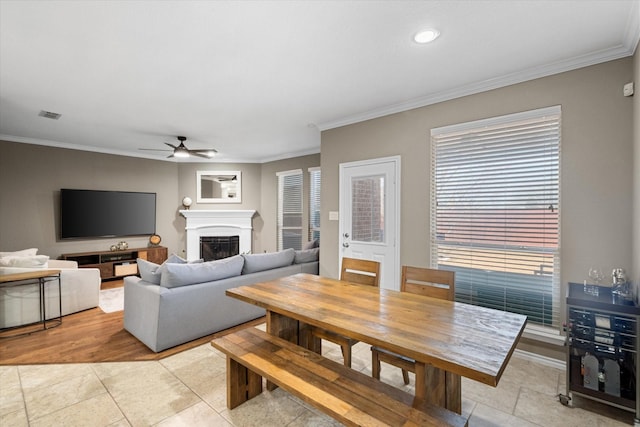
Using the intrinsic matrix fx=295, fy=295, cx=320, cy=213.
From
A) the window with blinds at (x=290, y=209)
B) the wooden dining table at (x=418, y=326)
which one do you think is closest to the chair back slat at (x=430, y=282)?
the wooden dining table at (x=418, y=326)

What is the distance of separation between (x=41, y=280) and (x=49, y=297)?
0.30 metres

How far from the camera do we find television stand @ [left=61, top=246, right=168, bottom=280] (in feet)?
17.9

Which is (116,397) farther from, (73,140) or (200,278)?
(73,140)

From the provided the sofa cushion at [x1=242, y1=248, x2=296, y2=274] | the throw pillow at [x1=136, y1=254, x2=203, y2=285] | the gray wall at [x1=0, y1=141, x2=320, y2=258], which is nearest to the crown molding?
the sofa cushion at [x1=242, y1=248, x2=296, y2=274]

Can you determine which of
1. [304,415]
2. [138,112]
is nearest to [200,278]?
[304,415]

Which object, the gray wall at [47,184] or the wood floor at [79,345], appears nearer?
the wood floor at [79,345]

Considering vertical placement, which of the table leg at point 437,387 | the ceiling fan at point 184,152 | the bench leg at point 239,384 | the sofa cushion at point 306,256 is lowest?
the bench leg at point 239,384

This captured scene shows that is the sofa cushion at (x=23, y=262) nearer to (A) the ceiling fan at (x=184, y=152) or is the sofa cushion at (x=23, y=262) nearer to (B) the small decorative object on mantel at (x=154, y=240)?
(A) the ceiling fan at (x=184, y=152)

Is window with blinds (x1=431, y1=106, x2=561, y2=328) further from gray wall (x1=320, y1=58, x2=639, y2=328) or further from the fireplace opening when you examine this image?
the fireplace opening

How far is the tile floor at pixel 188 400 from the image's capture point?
1904 millimetres

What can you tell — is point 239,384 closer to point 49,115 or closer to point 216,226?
point 49,115

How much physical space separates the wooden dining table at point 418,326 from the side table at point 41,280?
2826mm

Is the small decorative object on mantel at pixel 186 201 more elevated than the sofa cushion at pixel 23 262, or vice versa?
the small decorative object on mantel at pixel 186 201

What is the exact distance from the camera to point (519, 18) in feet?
6.41
